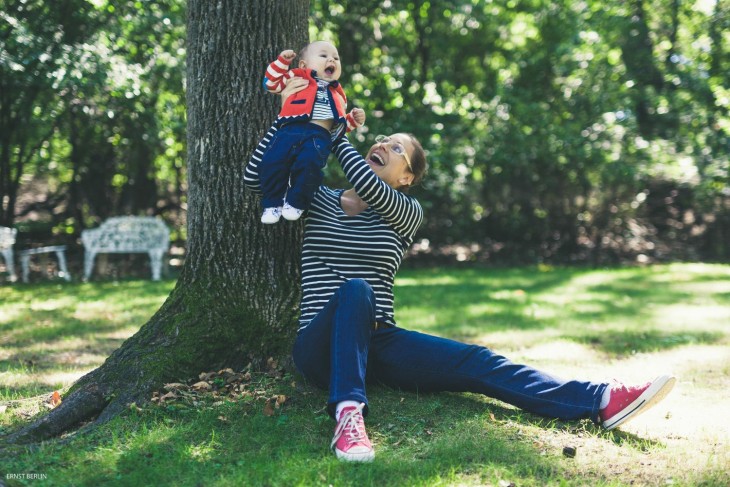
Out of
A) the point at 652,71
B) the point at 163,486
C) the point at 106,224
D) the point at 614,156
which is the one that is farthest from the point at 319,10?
the point at 163,486

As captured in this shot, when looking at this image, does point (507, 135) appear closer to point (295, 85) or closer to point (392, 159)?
point (392, 159)

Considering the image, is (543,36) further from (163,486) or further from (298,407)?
(163,486)

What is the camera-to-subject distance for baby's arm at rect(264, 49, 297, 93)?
339 centimetres

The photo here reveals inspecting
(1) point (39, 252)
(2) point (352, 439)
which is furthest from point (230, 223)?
(1) point (39, 252)

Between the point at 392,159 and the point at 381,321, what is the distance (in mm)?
818

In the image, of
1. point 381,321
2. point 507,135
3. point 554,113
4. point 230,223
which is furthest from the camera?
point 554,113

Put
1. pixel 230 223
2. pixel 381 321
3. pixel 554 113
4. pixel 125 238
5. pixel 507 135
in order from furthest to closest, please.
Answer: pixel 554 113 → pixel 507 135 → pixel 125 238 → pixel 230 223 → pixel 381 321

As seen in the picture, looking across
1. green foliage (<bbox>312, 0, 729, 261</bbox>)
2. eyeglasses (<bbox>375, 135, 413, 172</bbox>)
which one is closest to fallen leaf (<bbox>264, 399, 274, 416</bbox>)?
eyeglasses (<bbox>375, 135, 413, 172</bbox>)

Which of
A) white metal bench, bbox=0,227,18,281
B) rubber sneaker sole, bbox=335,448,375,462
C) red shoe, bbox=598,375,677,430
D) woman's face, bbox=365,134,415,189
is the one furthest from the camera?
white metal bench, bbox=0,227,18,281

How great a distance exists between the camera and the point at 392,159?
11.8ft

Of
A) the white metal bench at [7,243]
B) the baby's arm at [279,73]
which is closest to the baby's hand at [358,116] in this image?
the baby's arm at [279,73]

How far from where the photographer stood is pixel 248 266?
12.3 feet

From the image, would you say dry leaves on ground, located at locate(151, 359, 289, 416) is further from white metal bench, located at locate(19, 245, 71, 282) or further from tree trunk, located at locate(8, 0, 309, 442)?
white metal bench, located at locate(19, 245, 71, 282)

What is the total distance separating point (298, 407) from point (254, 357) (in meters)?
0.47
